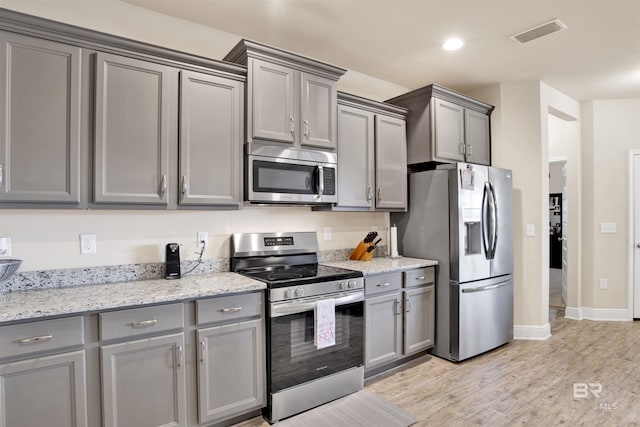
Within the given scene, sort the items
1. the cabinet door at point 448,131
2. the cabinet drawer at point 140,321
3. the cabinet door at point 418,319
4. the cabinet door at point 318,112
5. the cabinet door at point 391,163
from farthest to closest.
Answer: the cabinet door at point 448,131, the cabinet door at point 391,163, the cabinet door at point 418,319, the cabinet door at point 318,112, the cabinet drawer at point 140,321

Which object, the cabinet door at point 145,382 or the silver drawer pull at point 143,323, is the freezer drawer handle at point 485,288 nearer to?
the cabinet door at point 145,382

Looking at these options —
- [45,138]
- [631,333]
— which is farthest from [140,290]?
[631,333]

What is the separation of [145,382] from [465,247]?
2.69 m

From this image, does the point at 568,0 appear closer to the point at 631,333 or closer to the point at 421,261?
the point at 421,261

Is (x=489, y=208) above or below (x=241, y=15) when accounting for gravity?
below

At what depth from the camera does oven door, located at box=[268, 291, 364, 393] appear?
2311 millimetres

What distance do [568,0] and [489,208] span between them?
1722 mm

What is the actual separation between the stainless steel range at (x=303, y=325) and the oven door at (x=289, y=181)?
420mm

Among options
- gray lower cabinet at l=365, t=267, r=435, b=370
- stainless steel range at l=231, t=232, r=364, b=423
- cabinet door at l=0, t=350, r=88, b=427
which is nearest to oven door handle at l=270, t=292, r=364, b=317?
stainless steel range at l=231, t=232, r=364, b=423

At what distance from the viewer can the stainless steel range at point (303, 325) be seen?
7.59ft

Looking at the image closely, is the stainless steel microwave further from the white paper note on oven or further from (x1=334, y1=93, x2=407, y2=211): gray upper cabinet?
the white paper note on oven

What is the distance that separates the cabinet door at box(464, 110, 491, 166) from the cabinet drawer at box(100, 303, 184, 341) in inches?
123

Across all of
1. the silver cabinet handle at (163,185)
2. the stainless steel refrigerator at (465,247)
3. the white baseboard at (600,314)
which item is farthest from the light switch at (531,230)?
the silver cabinet handle at (163,185)

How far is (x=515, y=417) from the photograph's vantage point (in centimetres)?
238
